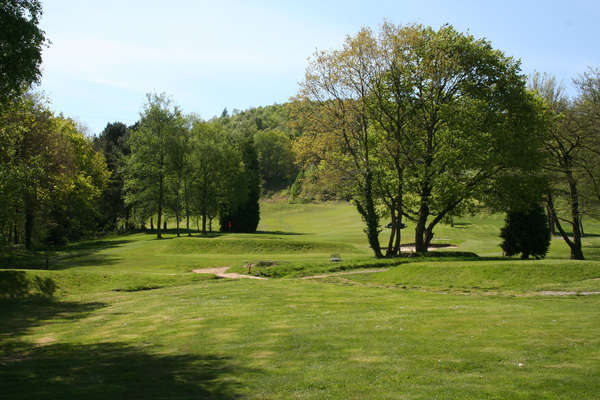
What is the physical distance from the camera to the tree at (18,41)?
550 inches

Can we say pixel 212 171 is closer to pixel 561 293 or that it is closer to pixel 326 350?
pixel 561 293

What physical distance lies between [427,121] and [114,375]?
2844 centimetres

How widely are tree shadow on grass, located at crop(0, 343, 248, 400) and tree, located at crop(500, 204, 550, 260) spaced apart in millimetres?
29084

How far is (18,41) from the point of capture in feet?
46.8

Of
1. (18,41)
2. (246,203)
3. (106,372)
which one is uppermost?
(18,41)

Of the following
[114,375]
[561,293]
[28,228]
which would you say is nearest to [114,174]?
[28,228]

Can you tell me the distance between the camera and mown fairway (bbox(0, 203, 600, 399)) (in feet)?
26.8

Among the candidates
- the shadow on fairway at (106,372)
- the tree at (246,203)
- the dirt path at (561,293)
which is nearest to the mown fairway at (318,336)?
the shadow on fairway at (106,372)

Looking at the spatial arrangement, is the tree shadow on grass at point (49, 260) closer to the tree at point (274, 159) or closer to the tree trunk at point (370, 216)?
the tree trunk at point (370, 216)

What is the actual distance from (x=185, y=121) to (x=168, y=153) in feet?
17.3

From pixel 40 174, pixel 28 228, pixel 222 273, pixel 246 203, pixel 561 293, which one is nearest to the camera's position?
pixel 561 293

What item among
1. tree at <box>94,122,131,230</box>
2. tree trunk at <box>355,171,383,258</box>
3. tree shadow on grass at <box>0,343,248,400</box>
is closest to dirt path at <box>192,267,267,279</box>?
tree trunk at <box>355,171,383,258</box>

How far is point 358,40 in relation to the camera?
33.1m

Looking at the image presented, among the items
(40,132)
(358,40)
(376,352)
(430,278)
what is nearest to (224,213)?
(40,132)
